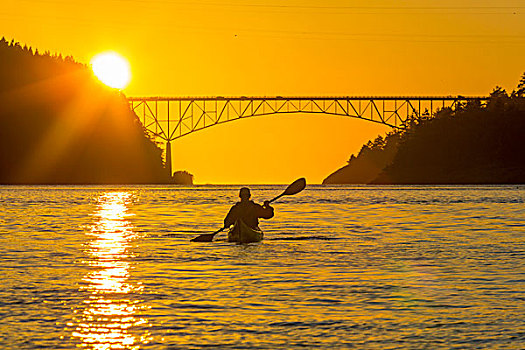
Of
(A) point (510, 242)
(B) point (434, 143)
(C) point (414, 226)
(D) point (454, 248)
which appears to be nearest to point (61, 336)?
(D) point (454, 248)

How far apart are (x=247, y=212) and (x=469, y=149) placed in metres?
158

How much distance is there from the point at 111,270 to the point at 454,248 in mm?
10428

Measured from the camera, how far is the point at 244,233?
2853 centimetres

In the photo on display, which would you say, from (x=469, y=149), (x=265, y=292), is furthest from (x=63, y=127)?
(x=265, y=292)

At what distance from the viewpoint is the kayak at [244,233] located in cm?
2838

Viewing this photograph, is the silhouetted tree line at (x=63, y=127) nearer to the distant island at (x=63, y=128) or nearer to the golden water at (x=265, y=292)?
the distant island at (x=63, y=128)

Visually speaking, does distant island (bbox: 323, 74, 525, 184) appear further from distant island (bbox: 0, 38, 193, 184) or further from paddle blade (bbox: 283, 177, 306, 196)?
paddle blade (bbox: 283, 177, 306, 196)

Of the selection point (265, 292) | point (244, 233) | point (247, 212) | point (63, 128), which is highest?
point (63, 128)

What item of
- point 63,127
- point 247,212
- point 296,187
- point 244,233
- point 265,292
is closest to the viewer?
point 265,292

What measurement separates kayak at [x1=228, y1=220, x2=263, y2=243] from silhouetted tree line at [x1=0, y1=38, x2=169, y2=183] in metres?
134

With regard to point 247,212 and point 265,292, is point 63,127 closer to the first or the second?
point 247,212

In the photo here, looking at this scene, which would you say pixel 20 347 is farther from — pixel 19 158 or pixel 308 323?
pixel 19 158

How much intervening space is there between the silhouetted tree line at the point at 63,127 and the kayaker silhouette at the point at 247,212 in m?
135

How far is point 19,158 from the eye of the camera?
161875mm
